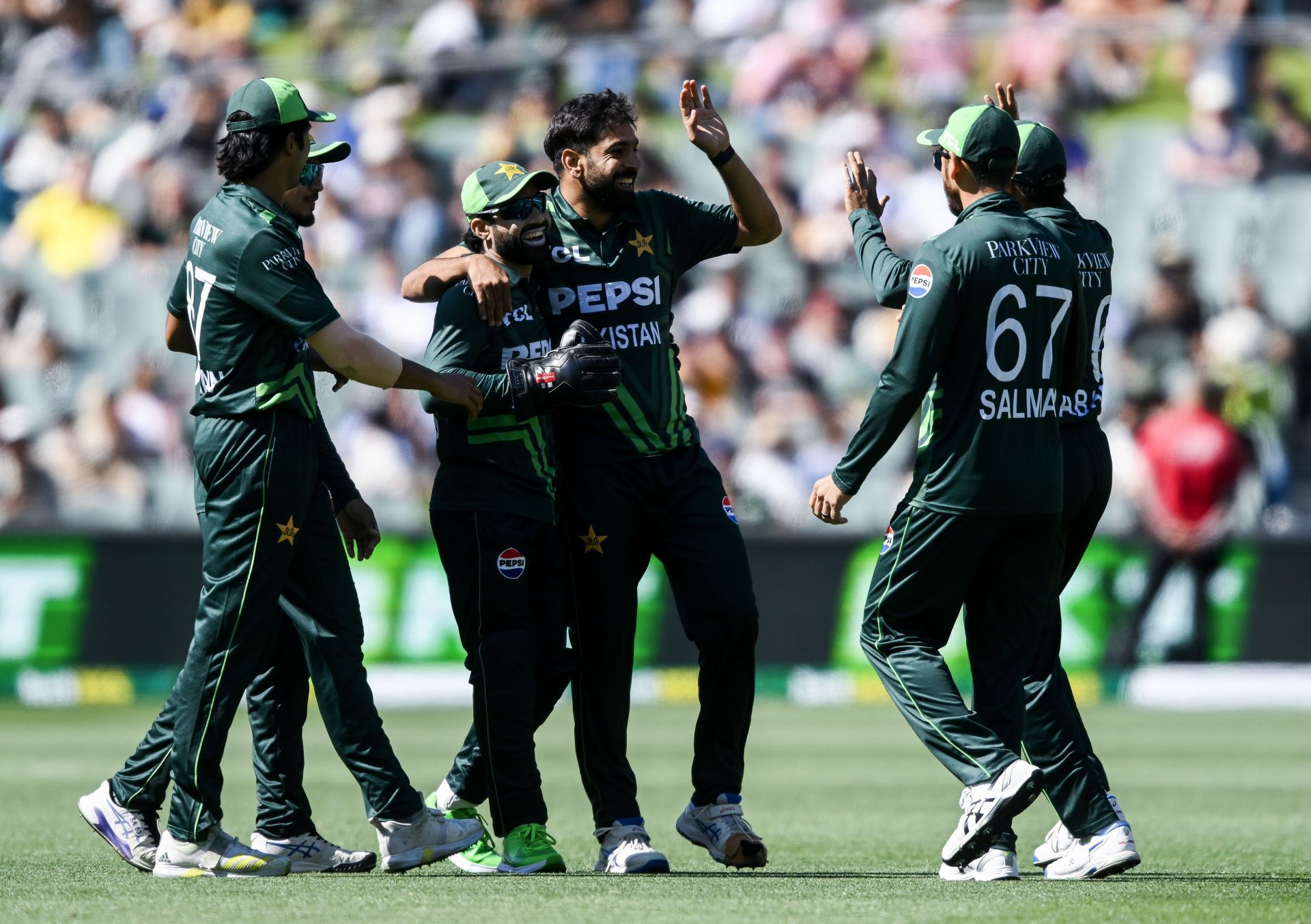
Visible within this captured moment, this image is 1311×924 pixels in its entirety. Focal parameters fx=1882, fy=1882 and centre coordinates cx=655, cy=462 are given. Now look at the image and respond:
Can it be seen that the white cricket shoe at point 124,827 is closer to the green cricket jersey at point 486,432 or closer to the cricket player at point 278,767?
the cricket player at point 278,767

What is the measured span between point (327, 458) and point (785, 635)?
770cm

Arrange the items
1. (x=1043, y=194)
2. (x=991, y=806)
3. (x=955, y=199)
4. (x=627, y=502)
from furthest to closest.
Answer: (x=1043, y=194), (x=627, y=502), (x=955, y=199), (x=991, y=806)

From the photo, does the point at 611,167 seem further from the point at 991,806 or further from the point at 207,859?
the point at 207,859

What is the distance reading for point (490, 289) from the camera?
5871mm

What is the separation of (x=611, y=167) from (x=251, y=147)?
1183 millimetres

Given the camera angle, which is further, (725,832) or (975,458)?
(725,832)

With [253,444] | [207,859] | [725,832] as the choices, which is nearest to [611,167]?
[253,444]

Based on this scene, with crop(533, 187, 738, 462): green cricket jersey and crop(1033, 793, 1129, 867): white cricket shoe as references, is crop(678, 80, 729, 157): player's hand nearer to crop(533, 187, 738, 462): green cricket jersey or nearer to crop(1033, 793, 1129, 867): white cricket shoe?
crop(533, 187, 738, 462): green cricket jersey

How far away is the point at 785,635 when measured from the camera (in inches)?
530

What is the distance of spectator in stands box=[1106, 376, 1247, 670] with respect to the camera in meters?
13.3

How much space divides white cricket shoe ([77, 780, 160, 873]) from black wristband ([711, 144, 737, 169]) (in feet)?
9.26

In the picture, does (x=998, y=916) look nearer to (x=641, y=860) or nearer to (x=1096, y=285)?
(x=641, y=860)

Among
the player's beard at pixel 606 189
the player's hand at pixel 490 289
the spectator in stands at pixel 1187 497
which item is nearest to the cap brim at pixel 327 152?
the player's hand at pixel 490 289

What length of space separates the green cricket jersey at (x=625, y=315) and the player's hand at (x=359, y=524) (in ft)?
2.28
